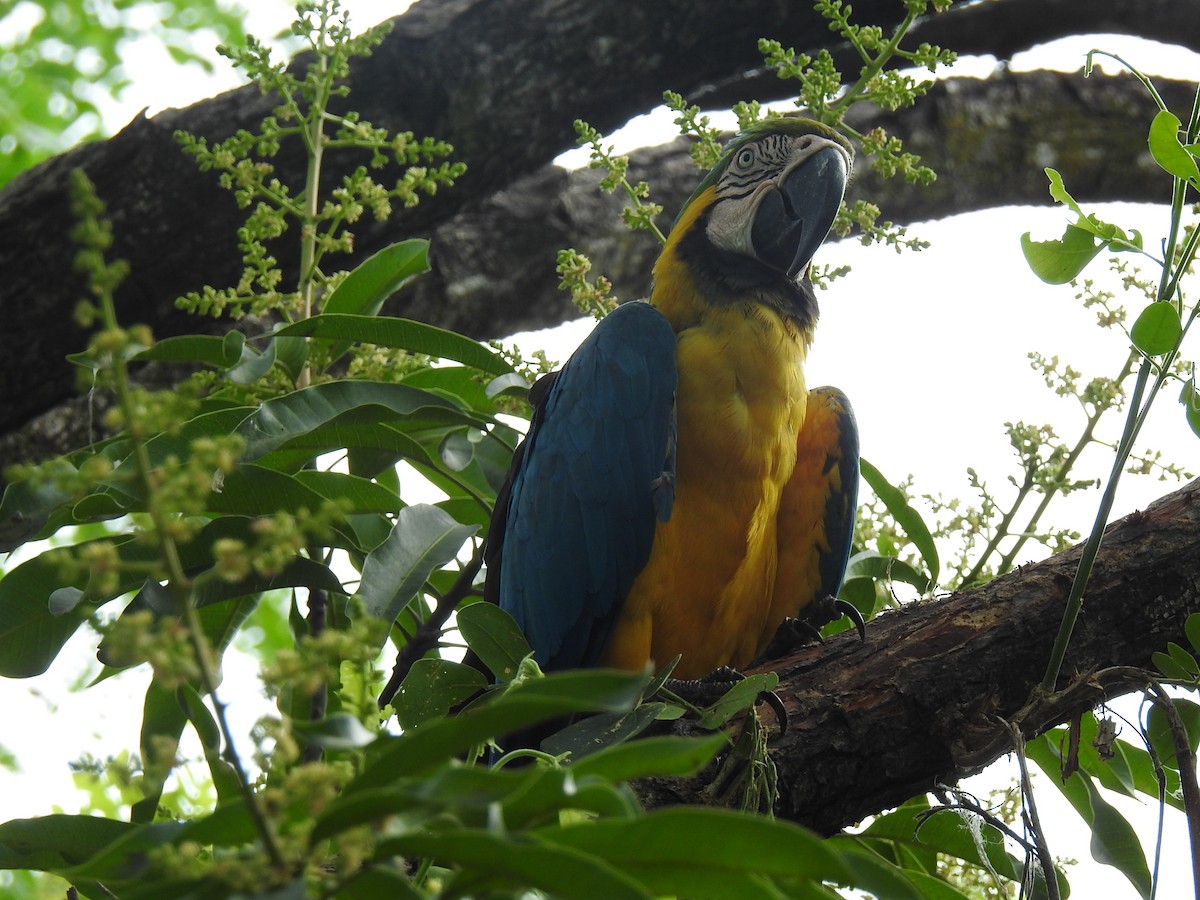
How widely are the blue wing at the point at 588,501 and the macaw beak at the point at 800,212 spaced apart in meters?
0.45

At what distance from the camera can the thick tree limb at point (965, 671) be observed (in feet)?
5.82

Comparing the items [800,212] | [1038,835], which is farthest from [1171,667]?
[800,212]

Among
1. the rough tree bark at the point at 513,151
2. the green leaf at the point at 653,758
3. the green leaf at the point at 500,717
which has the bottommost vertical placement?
the green leaf at the point at 653,758

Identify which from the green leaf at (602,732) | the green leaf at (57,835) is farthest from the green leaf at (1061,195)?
the green leaf at (57,835)

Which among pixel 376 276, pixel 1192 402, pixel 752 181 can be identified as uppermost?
pixel 752 181

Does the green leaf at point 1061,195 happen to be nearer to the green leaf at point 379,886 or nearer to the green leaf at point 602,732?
the green leaf at point 602,732

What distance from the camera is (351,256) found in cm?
319

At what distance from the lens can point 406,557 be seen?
1.73 m

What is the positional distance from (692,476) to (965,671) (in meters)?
0.72

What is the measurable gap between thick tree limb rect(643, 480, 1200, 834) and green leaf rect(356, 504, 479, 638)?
499mm

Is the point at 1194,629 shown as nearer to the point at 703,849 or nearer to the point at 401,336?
the point at 703,849

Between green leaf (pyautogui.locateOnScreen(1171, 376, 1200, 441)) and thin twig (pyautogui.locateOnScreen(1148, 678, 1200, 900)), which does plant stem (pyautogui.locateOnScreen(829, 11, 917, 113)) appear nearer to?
green leaf (pyautogui.locateOnScreen(1171, 376, 1200, 441))

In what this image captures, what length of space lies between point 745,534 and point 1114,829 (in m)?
0.90

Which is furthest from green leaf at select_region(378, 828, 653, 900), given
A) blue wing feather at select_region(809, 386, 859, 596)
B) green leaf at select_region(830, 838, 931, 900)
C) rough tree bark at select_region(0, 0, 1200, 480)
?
rough tree bark at select_region(0, 0, 1200, 480)
